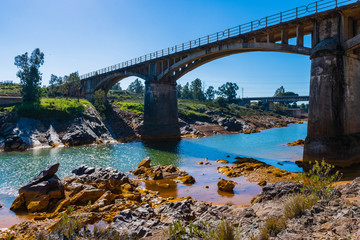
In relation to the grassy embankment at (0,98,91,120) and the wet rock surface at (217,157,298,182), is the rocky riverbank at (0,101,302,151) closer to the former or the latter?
the grassy embankment at (0,98,91,120)

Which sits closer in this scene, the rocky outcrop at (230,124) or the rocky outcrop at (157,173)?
the rocky outcrop at (157,173)

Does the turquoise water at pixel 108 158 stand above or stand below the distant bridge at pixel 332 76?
below

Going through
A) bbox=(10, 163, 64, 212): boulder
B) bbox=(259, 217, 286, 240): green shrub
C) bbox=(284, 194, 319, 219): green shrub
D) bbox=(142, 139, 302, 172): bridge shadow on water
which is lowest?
bbox=(142, 139, 302, 172): bridge shadow on water

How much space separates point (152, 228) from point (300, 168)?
17.5 metres

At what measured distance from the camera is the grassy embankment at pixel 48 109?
127 ft

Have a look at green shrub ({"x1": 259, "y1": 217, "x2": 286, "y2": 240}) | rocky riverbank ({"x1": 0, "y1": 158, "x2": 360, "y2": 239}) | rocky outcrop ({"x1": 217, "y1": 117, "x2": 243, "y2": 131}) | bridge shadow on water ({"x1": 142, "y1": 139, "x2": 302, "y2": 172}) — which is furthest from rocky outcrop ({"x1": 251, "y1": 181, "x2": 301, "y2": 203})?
rocky outcrop ({"x1": 217, "y1": 117, "x2": 243, "y2": 131})

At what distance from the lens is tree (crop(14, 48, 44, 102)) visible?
4287 cm

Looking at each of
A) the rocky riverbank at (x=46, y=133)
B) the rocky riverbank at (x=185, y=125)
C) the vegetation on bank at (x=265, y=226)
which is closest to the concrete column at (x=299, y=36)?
the vegetation on bank at (x=265, y=226)

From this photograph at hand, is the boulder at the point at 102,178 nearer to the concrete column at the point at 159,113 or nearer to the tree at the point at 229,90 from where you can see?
the concrete column at the point at 159,113

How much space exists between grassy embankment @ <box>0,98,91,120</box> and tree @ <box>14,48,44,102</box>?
6.36ft

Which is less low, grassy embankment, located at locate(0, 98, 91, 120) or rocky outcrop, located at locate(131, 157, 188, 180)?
grassy embankment, located at locate(0, 98, 91, 120)

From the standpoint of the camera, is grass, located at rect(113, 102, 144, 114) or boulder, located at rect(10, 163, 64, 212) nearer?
boulder, located at rect(10, 163, 64, 212)

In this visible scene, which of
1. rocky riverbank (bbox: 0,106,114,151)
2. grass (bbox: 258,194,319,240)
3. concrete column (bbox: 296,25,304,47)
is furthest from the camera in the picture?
rocky riverbank (bbox: 0,106,114,151)

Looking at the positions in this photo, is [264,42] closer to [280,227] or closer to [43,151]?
[280,227]
